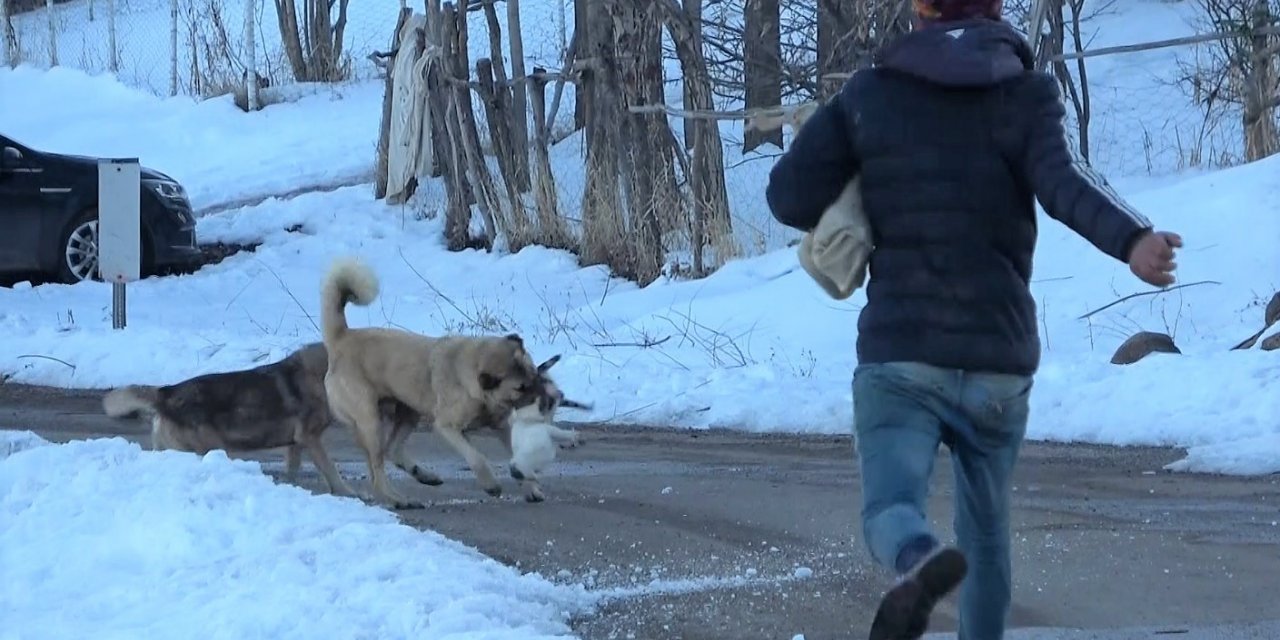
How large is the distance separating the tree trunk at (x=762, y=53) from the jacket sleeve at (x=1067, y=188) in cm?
1322

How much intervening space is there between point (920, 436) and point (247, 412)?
5.08m

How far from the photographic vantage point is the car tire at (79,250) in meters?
17.4

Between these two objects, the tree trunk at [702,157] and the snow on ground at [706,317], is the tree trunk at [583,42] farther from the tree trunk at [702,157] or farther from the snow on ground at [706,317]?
the tree trunk at [702,157]

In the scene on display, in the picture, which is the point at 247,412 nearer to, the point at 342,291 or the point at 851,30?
the point at 342,291

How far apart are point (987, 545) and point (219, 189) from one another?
20416mm

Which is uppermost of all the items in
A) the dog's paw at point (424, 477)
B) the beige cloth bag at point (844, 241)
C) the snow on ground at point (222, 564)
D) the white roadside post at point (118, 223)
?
the beige cloth bag at point (844, 241)

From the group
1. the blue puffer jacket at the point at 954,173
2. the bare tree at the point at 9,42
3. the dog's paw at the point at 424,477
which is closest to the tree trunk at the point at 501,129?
the dog's paw at the point at 424,477

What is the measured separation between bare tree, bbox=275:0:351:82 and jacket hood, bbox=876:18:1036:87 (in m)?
26.4

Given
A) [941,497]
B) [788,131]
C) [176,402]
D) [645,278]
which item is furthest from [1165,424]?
[788,131]

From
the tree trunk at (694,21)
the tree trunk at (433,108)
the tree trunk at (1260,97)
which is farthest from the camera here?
the tree trunk at (433,108)

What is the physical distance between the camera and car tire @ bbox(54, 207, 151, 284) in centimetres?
1738

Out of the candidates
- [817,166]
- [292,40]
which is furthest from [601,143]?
[817,166]

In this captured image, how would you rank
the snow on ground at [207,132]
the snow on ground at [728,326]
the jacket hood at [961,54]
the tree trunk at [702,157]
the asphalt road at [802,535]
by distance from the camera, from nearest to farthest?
the jacket hood at [961,54] < the asphalt road at [802,535] < the snow on ground at [728,326] < the tree trunk at [702,157] < the snow on ground at [207,132]

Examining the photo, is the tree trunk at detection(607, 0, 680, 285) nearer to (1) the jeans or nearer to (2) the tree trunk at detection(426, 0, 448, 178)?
(2) the tree trunk at detection(426, 0, 448, 178)
